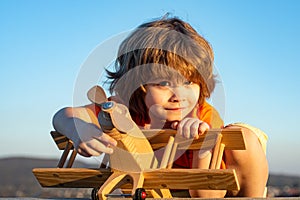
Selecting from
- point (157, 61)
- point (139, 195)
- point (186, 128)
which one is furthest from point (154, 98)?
point (139, 195)

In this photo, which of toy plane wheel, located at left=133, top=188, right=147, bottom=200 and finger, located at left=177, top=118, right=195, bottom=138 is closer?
toy plane wheel, located at left=133, top=188, right=147, bottom=200

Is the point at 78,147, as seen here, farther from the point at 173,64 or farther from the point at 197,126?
the point at 173,64

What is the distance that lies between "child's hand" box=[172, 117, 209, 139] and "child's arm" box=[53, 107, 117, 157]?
1.28ft

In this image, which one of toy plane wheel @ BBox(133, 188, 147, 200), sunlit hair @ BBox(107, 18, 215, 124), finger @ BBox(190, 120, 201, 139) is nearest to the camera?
toy plane wheel @ BBox(133, 188, 147, 200)

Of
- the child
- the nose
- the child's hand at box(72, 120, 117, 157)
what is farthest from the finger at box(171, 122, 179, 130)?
the child's hand at box(72, 120, 117, 157)

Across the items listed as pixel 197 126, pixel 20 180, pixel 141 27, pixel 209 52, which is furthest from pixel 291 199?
pixel 20 180

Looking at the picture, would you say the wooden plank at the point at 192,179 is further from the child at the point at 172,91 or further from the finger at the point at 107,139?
the child at the point at 172,91

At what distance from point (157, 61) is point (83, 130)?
807 mm

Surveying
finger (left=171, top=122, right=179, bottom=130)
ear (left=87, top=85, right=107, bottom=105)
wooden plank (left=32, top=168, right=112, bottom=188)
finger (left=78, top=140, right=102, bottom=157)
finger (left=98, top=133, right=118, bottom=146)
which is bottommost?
wooden plank (left=32, top=168, right=112, bottom=188)

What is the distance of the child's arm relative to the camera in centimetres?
258

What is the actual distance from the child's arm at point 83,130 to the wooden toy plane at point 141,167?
0.24 feet

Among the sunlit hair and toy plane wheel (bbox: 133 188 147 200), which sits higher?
the sunlit hair

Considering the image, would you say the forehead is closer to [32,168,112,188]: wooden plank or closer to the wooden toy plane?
the wooden toy plane

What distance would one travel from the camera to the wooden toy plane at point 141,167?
2543 millimetres
